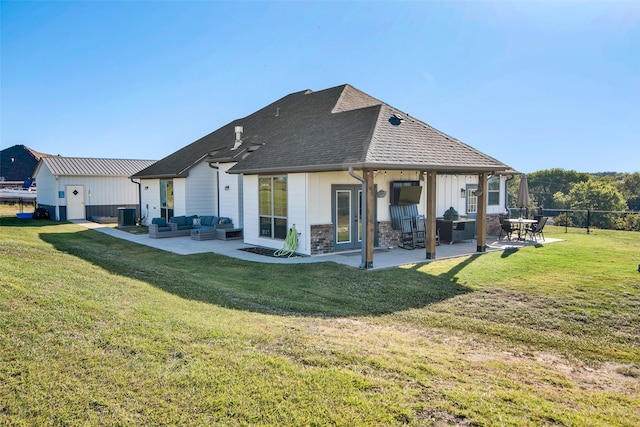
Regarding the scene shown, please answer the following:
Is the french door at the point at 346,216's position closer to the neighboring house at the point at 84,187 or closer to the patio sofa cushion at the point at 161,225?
the patio sofa cushion at the point at 161,225

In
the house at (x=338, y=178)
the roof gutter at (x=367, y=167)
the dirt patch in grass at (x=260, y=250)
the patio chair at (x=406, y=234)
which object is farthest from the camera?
the patio chair at (x=406, y=234)

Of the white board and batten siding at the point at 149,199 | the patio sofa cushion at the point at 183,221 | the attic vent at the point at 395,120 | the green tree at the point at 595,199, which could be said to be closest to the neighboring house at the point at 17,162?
the white board and batten siding at the point at 149,199

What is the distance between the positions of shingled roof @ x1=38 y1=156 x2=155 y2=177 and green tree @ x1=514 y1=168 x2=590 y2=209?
153ft

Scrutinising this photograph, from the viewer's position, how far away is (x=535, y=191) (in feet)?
190

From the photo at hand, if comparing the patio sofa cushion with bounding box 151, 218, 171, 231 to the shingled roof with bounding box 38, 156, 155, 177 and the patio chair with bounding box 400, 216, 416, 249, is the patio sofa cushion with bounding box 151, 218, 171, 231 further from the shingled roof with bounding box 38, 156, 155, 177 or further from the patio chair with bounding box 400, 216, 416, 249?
the shingled roof with bounding box 38, 156, 155, 177

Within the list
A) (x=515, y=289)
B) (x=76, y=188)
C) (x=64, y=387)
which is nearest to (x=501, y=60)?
(x=515, y=289)

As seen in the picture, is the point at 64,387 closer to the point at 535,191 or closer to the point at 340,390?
the point at 340,390

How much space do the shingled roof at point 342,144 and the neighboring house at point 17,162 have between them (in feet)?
187

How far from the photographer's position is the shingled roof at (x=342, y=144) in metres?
10.8

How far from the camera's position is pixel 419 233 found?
13.8 metres

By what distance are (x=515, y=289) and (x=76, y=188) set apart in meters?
25.1

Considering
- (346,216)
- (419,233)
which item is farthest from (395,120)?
(419,233)

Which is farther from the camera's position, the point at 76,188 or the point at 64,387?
the point at 76,188

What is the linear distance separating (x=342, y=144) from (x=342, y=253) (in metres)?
3.19
